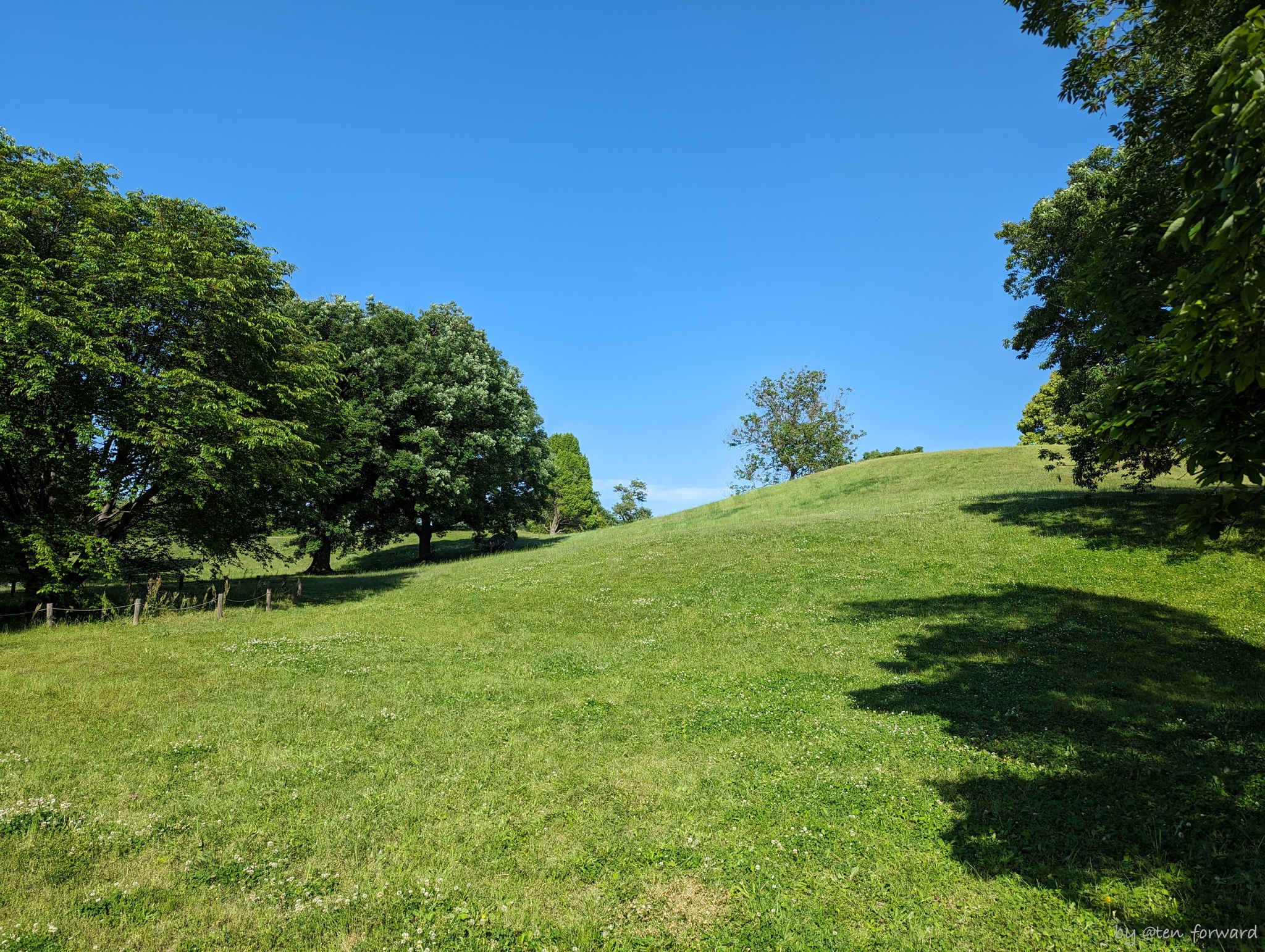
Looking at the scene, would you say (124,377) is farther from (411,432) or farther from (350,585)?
(411,432)

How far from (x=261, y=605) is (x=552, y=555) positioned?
18.1 metres

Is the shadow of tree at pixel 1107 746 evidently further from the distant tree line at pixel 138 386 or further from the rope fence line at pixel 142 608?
the distant tree line at pixel 138 386

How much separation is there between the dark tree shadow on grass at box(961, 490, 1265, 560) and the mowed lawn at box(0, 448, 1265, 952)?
0.72m

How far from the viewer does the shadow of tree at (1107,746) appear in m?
8.01

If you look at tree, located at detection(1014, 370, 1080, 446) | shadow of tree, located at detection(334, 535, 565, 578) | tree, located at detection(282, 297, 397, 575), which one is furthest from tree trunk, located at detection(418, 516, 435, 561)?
tree, located at detection(1014, 370, 1080, 446)

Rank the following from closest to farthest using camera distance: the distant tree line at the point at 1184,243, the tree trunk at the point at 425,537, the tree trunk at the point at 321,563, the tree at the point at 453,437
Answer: the distant tree line at the point at 1184,243 < the tree at the point at 453,437 < the tree trunk at the point at 321,563 < the tree trunk at the point at 425,537

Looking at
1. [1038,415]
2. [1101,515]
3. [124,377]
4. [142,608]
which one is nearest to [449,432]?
[124,377]

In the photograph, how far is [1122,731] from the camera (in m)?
12.2

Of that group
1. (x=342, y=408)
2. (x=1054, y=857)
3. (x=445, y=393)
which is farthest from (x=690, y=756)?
(x=445, y=393)

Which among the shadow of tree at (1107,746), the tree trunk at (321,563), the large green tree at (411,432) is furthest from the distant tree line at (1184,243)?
the tree trunk at (321,563)

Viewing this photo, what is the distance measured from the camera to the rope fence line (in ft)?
74.1

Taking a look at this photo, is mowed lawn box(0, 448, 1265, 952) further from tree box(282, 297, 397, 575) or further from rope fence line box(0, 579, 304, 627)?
tree box(282, 297, 397, 575)

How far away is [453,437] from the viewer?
150ft

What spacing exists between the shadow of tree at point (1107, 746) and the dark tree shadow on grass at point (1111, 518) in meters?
7.69
